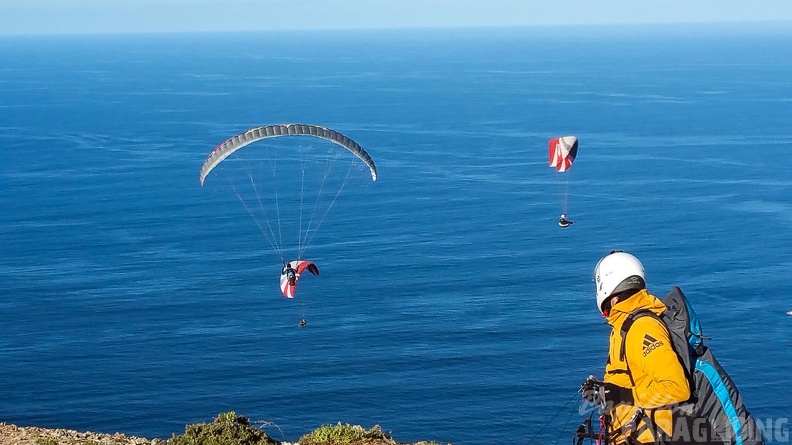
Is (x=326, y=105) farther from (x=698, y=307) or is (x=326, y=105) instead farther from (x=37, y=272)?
(x=698, y=307)

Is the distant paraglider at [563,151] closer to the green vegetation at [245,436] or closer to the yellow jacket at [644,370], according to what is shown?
the green vegetation at [245,436]

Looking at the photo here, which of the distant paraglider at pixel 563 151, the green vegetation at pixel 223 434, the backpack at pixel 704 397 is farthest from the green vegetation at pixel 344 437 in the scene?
the distant paraglider at pixel 563 151

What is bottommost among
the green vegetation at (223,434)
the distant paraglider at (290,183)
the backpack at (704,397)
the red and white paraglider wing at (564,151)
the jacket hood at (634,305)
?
the backpack at (704,397)

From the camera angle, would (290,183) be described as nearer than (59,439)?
No

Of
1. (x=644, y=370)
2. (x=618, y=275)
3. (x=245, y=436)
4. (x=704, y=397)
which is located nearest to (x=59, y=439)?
(x=245, y=436)

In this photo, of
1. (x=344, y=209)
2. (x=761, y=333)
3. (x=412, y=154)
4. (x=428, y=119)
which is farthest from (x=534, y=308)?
(x=428, y=119)

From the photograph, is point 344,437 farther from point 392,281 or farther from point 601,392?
point 392,281
